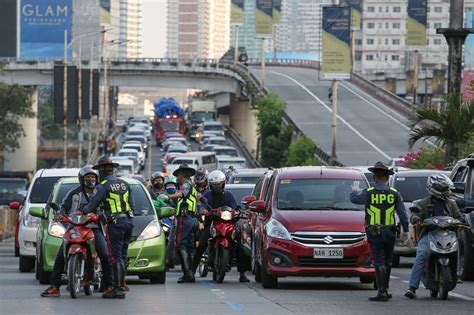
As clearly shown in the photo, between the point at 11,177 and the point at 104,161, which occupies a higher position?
the point at 104,161

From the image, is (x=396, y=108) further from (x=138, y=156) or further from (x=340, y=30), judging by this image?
(x=340, y=30)

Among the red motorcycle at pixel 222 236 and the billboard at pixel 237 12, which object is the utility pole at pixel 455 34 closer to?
the red motorcycle at pixel 222 236

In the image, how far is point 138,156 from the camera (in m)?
99.4

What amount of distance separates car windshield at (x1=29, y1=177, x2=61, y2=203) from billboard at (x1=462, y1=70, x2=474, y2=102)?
51.9ft

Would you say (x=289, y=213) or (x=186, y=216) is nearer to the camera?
(x=289, y=213)

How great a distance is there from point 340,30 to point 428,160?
64.1 feet

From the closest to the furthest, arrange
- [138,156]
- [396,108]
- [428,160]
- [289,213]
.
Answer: [289,213] → [428,160] → [138,156] → [396,108]

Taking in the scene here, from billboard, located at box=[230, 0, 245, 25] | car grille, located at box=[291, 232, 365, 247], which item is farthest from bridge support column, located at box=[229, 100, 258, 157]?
car grille, located at box=[291, 232, 365, 247]

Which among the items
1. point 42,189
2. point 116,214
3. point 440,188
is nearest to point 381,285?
point 440,188

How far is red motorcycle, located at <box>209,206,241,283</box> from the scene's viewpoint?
74.7 feet

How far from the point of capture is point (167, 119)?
13262 cm

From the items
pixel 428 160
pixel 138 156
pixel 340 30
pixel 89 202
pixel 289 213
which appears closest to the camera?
pixel 89 202

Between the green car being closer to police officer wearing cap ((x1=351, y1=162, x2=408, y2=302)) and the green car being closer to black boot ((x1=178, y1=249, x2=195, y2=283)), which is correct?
black boot ((x1=178, y1=249, x2=195, y2=283))

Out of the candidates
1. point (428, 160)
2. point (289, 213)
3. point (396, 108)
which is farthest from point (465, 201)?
point (396, 108)
